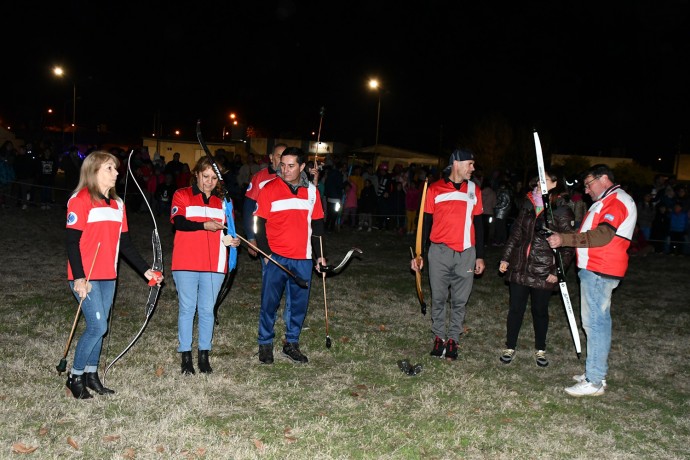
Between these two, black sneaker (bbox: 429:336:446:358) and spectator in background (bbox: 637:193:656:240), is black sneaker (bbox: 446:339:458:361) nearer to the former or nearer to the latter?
black sneaker (bbox: 429:336:446:358)

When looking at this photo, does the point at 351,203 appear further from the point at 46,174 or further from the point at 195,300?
the point at 195,300

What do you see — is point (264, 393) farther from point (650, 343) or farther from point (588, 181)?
point (650, 343)

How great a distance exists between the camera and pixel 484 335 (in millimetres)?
8320

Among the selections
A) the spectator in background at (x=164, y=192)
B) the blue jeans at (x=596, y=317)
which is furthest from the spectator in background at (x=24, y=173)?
the blue jeans at (x=596, y=317)

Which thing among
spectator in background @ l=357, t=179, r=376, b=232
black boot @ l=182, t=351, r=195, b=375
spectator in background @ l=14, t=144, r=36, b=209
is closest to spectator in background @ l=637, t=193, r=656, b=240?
spectator in background @ l=357, t=179, r=376, b=232

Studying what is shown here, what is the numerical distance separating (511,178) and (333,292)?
13.5 meters

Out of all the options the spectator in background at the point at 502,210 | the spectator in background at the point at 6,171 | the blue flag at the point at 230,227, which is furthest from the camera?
the spectator in background at the point at 6,171

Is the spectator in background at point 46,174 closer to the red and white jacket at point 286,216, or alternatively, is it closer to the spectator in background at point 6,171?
the spectator in background at point 6,171

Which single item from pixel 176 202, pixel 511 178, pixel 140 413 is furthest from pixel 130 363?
→ pixel 511 178

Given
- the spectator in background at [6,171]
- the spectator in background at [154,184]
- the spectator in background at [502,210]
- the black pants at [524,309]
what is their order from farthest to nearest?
the spectator in background at [154,184] → the spectator in background at [6,171] → the spectator in background at [502,210] → the black pants at [524,309]

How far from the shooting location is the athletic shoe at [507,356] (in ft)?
23.3

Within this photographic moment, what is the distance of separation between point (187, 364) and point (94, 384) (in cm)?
92

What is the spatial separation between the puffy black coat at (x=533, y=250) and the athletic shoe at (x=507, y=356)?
815mm

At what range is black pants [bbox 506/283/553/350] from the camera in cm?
696
